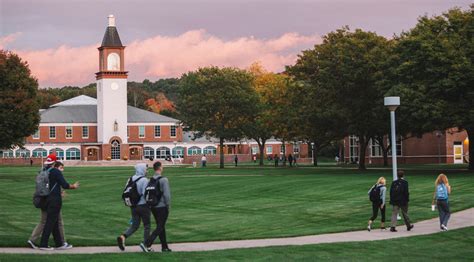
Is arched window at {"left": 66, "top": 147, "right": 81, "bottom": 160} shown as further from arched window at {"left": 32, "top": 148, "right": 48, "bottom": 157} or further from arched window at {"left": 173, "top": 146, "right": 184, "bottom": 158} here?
arched window at {"left": 173, "top": 146, "right": 184, "bottom": 158}

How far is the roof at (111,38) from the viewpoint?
13362 centimetres

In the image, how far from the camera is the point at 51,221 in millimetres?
19016

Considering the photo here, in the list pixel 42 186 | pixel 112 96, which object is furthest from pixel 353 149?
pixel 42 186

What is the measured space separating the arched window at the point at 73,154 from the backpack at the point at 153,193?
11888 centimetres

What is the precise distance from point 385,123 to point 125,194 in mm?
46508

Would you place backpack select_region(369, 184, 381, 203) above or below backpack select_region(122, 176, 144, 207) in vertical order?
below

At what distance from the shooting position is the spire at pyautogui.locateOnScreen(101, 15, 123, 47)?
438 ft

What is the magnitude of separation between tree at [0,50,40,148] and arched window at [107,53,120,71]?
214ft

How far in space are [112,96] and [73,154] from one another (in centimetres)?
1167

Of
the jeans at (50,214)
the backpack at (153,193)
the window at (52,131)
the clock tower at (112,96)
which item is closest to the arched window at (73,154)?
the window at (52,131)

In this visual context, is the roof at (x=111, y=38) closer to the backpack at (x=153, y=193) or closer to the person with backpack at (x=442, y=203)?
the person with backpack at (x=442, y=203)

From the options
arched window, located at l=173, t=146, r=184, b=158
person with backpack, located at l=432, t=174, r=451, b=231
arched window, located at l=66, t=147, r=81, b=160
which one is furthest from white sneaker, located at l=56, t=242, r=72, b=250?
arched window, located at l=173, t=146, r=184, b=158

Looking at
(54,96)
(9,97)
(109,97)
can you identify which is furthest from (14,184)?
(54,96)

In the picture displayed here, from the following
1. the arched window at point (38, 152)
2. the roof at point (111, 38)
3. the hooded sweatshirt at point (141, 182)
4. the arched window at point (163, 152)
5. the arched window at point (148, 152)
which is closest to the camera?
the hooded sweatshirt at point (141, 182)
